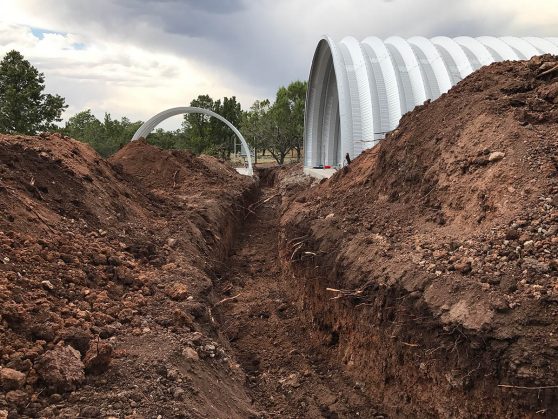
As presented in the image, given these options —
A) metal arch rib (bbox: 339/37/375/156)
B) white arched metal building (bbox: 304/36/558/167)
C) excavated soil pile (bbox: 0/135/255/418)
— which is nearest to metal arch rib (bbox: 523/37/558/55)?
white arched metal building (bbox: 304/36/558/167)

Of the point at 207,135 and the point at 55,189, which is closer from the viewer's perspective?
the point at 55,189

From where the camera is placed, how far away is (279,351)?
8.38 metres

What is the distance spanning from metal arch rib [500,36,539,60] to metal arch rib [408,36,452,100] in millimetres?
4818

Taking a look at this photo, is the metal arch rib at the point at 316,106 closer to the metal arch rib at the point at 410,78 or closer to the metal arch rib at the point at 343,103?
the metal arch rib at the point at 343,103

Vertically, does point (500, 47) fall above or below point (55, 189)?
above

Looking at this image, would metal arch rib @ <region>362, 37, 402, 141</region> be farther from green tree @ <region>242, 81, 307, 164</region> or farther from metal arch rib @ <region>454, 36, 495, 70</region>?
green tree @ <region>242, 81, 307, 164</region>

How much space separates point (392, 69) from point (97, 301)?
23.1 metres

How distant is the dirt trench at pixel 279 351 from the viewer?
6.66 metres

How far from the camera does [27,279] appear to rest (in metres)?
5.83

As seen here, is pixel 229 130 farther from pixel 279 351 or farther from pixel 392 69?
pixel 279 351

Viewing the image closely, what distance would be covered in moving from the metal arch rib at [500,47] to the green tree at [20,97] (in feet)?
83.1

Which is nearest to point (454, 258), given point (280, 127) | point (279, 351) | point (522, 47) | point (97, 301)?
point (279, 351)

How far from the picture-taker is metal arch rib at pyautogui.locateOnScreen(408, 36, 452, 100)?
24844 millimetres

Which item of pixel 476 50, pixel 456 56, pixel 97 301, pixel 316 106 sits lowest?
pixel 97 301
